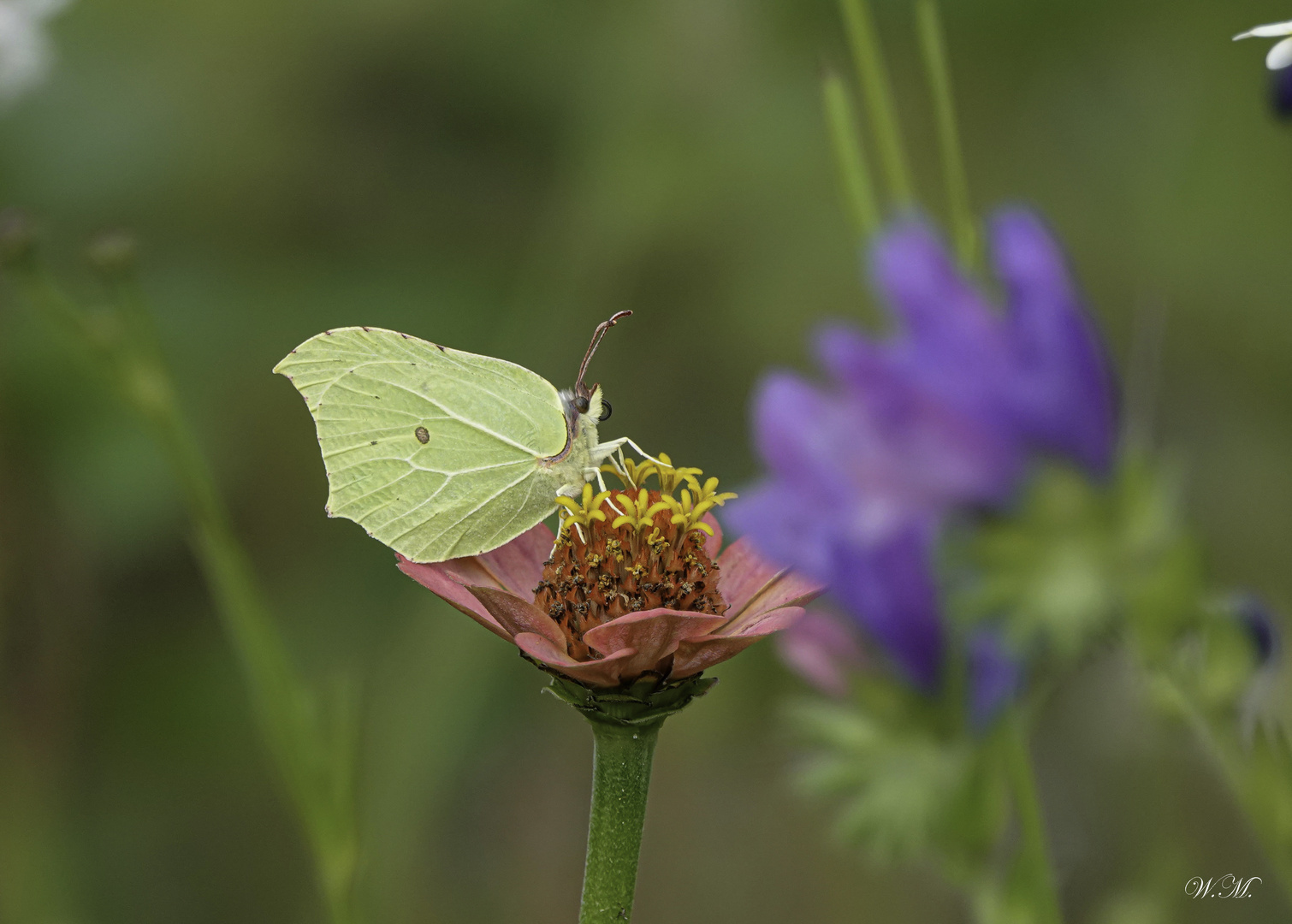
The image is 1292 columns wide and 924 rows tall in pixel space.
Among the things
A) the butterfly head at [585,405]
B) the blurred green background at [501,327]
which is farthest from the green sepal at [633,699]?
the blurred green background at [501,327]

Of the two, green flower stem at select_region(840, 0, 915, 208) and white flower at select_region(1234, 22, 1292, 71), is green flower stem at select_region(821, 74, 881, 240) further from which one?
white flower at select_region(1234, 22, 1292, 71)

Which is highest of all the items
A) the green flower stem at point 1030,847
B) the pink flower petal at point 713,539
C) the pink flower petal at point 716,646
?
the pink flower petal at point 713,539

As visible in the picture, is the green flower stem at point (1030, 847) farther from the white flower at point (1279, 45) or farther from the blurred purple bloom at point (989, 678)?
the white flower at point (1279, 45)

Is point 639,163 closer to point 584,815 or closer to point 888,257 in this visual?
point 584,815

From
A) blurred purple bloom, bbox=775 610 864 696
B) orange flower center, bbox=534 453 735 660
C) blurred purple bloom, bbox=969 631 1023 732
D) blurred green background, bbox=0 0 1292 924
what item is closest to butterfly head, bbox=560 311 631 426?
orange flower center, bbox=534 453 735 660

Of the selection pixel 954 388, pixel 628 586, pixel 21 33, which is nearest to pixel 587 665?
pixel 628 586

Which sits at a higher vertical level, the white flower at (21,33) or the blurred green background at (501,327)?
the white flower at (21,33)

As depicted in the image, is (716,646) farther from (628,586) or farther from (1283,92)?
(1283,92)

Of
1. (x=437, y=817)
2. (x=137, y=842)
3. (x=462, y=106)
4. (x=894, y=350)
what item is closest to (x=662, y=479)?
(x=894, y=350)
